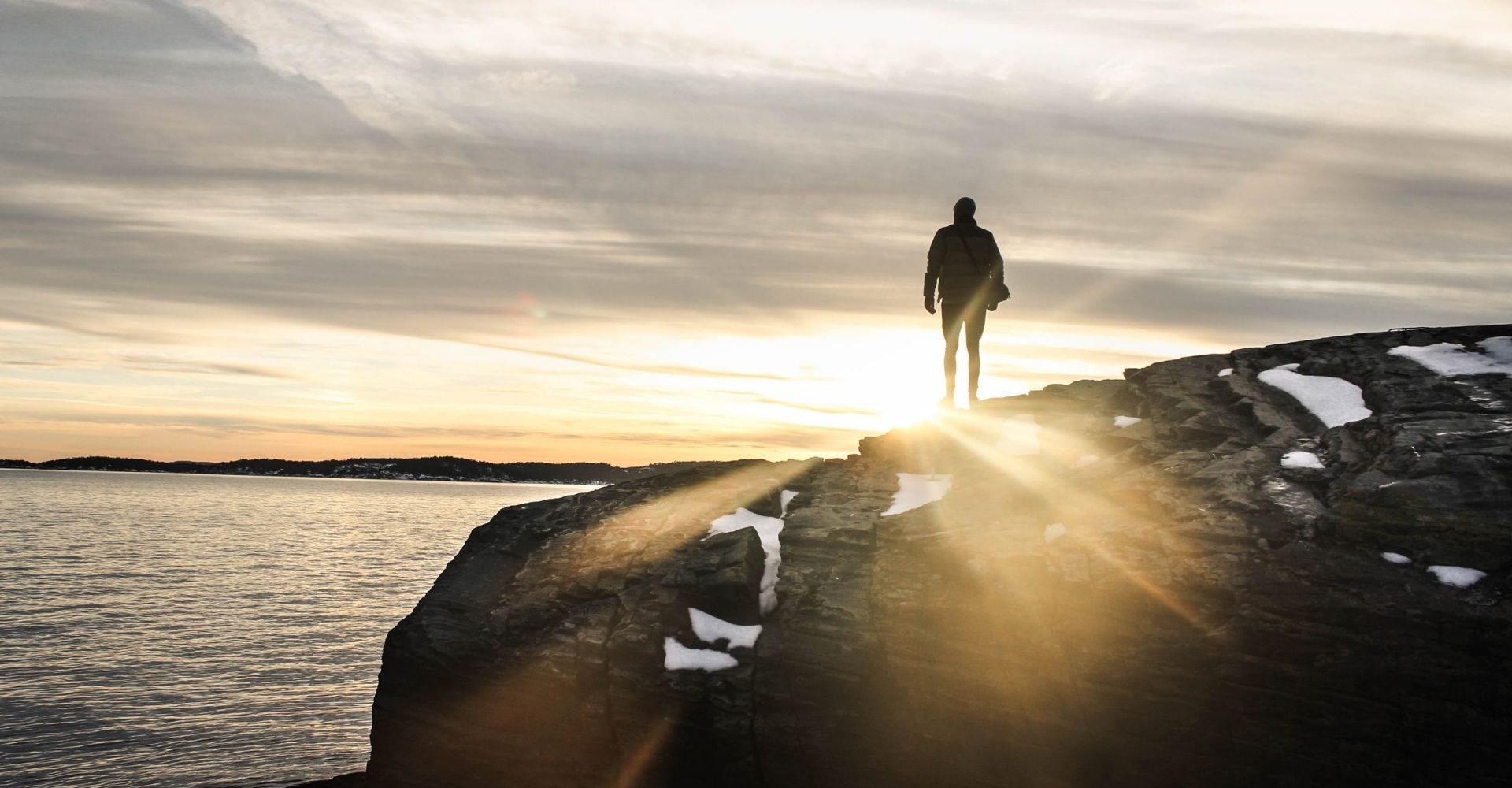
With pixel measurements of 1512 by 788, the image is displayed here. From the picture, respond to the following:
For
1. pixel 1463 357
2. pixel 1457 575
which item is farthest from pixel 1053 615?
pixel 1463 357

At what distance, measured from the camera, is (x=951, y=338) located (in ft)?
73.2

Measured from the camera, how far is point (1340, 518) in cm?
1370

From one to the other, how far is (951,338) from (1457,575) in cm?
1152

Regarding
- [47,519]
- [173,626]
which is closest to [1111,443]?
[173,626]

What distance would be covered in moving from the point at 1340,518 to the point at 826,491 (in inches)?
368

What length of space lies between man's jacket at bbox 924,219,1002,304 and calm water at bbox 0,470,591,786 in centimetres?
2208

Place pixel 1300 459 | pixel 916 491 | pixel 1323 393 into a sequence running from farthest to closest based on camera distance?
1. pixel 916 491
2. pixel 1323 393
3. pixel 1300 459

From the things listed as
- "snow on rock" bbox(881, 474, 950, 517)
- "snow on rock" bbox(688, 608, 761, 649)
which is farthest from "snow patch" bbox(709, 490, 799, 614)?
"snow on rock" bbox(881, 474, 950, 517)

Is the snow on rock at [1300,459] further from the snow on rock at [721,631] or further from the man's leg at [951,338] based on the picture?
the snow on rock at [721,631]

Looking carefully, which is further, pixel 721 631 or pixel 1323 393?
pixel 1323 393

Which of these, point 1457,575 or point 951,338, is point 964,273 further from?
point 1457,575

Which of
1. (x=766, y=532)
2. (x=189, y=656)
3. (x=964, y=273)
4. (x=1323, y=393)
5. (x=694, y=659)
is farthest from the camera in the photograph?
(x=189, y=656)

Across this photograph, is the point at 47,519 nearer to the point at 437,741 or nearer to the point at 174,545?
the point at 174,545

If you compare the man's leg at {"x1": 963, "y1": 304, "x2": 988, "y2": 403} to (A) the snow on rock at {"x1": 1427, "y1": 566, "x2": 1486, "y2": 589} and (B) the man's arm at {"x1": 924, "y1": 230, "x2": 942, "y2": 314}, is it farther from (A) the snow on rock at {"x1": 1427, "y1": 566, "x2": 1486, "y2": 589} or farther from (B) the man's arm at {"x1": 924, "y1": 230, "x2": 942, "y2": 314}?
(A) the snow on rock at {"x1": 1427, "y1": 566, "x2": 1486, "y2": 589}
